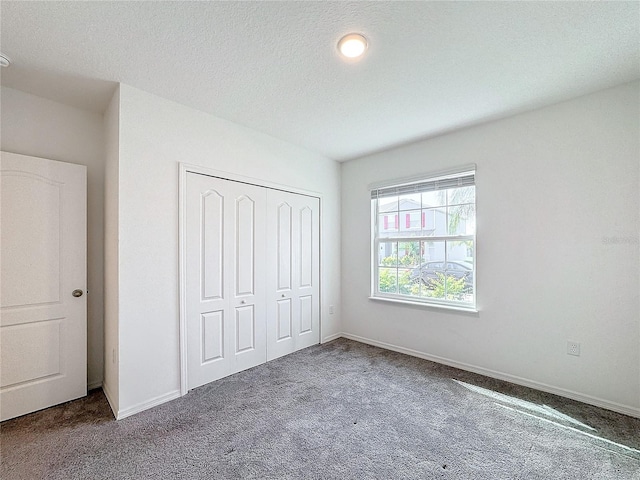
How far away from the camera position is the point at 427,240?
3467 millimetres

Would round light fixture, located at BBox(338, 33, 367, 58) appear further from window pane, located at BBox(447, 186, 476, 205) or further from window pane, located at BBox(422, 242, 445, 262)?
window pane, located at BBox(422, 242, 445, 262)

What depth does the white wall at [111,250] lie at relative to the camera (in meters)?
2.27

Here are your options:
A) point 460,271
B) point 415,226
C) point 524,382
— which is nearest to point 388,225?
point 415,226

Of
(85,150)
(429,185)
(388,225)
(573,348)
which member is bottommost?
(573,348)

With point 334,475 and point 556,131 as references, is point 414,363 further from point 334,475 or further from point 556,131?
point 556,131

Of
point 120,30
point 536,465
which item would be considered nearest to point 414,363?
point 536,465

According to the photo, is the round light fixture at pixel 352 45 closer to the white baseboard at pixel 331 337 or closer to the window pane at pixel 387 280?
the window pane at pixel 387 280

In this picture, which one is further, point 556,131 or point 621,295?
point 556,131

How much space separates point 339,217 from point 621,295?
9.84ft

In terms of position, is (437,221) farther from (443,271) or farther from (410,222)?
(443,271)

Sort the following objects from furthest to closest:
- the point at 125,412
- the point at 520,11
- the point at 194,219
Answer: the point at 194,219 < the point at 125,412 < the point at 520,11

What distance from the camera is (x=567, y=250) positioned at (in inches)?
98.3

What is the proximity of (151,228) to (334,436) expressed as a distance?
2.13 metres

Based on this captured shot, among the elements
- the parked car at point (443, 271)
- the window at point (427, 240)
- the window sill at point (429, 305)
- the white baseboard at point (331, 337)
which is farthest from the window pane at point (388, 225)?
the white baseboard at point (331, 337)
